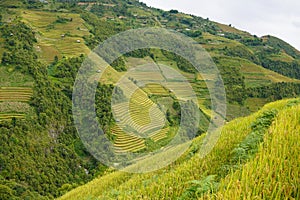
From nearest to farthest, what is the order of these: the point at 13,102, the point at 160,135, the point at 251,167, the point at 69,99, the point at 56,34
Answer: the point at 251,167 < the point at 13,102 < the point at 160,135 < the point at 69,99 < the point at 56,34

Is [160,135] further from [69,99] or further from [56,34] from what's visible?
[56,34]

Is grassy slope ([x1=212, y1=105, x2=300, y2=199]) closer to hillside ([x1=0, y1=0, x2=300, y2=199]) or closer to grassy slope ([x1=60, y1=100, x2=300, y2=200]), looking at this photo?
grassy slope ([x1=60, y1=100, x2=300, y2=200])

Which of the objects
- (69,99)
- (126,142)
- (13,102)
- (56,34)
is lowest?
(126,142)

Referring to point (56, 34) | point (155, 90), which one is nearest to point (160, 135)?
point (155, 90)

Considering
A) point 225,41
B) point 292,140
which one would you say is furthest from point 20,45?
point 225,41

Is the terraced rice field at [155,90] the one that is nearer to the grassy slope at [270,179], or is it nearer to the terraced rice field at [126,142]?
the terraced rice field at [126,142]

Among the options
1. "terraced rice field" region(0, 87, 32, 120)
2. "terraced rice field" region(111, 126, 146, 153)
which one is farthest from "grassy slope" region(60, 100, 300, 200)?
"terraced rice field" region(0, 87, 32, 120)

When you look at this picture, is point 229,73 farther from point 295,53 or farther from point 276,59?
point 295,53

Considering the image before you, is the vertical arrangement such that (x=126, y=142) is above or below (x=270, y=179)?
below

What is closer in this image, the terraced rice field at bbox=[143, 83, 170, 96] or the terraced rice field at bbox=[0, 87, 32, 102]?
the terraced rice field at bbox=[0, 87, 32, 102]

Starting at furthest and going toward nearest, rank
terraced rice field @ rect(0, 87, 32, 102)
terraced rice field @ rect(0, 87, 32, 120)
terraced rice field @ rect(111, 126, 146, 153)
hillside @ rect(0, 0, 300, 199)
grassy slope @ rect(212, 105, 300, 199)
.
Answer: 1. terraced rice field @ rect(111, 126, 146, 153)
2. terraced rice field @ rect(0, 87, 32, 102)
3. terraced rice field @ rect(0, 87, 32, 120)
4. hillside @ rect(0, 0, 300, 199)
5. grassy slope @ rect(212, 105, 300, 199)

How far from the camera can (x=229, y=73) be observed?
7750 centimetres

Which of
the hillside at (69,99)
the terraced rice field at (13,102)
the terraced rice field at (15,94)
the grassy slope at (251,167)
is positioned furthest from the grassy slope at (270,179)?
the terraced rice field at (15,94)

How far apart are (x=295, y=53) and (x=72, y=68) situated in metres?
135
